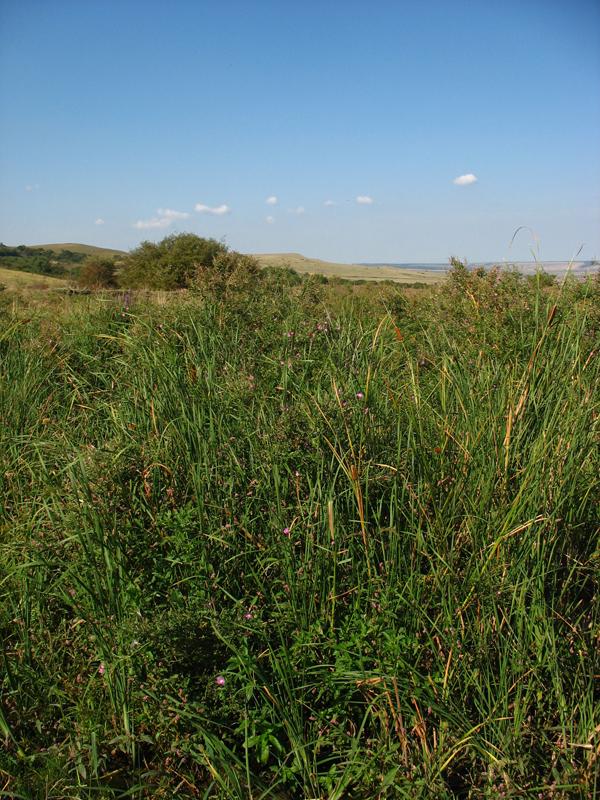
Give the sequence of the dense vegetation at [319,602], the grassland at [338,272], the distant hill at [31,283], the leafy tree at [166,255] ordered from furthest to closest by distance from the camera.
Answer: the leafy tree at [166,255]
the distant hill at [31,283]
the grassland at [338,272]
the dense vegetation at [319,602]

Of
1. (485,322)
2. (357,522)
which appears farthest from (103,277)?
(357,522)

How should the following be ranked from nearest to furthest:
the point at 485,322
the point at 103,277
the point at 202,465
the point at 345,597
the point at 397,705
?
the point at 397,705, the point at 345,597, the point at 202,465, the point at 485,322, the point at 103,277

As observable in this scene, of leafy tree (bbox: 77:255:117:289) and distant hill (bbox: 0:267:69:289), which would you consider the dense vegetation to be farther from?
leafy tree (bbox: 77:255:117:289)

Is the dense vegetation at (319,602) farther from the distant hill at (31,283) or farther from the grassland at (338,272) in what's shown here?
the distant hill at (31,283)

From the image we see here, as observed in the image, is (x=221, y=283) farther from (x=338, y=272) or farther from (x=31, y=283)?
(x=338, y=272)

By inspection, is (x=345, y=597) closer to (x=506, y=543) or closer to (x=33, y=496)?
(x=506, y=543)

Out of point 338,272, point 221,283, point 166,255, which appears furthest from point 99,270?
point 338,272

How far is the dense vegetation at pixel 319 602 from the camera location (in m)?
1.71

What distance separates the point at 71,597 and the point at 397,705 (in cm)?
121

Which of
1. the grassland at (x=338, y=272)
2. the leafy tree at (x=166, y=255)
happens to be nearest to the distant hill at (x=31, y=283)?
the grassland at (x=338, y=272)

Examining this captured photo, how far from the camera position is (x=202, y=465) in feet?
8.11

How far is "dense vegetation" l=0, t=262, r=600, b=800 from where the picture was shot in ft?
5.62

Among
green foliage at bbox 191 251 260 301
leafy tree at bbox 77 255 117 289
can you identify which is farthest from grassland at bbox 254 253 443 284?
leafy tree at bbox 77 255 117 289

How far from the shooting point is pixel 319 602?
208 centimetres
